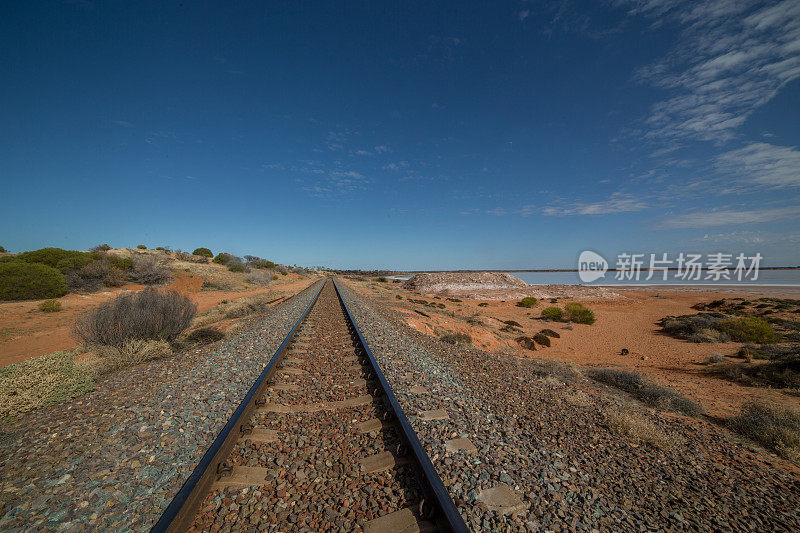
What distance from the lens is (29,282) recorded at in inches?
628

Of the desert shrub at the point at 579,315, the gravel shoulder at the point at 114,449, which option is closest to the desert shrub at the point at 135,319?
the gravel shoulder at the point at 114,449

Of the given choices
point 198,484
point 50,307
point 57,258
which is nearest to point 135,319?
point 198,484

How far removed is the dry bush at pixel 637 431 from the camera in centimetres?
387

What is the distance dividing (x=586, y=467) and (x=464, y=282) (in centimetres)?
3737

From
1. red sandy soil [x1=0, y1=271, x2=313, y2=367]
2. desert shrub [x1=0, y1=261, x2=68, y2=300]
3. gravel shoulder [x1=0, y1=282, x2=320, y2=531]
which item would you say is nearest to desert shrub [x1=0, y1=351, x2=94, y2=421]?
gravel shoulder [x1=0, y1=282, x2=320, y2=531]

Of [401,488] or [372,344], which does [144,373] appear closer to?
[372,344]

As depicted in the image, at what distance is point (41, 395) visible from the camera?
4.52m

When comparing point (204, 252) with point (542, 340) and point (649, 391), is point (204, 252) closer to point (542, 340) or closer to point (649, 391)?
point (542, 340)

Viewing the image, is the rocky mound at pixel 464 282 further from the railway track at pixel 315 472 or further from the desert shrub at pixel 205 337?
the railway track at pixel 315 472

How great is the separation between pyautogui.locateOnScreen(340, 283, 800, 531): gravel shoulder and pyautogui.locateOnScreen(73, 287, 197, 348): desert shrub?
6931mm

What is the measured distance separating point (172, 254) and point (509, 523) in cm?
5697

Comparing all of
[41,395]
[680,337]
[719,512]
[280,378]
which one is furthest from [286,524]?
[680,337]

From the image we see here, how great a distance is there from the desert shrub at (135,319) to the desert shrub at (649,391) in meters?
11.9

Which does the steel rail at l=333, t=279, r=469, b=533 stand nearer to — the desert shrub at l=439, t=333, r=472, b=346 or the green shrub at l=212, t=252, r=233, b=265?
the desert shrub at l=439, t=333, r=472, b=346
